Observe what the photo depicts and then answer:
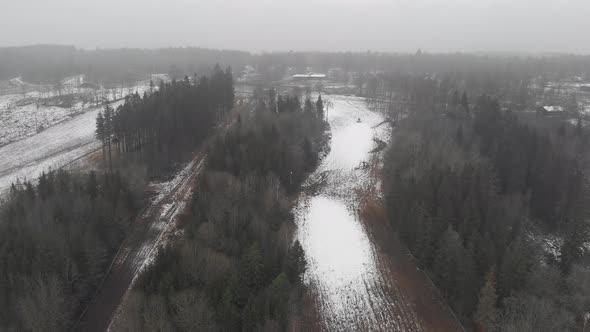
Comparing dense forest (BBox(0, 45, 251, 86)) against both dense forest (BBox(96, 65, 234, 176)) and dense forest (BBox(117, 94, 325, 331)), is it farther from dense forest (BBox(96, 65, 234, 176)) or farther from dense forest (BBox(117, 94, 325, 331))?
dense forest (BBox(117, 94, 325, 331))

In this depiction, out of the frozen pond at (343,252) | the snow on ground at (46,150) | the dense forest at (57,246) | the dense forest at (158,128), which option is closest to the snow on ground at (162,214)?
the dense forest at (57,246)

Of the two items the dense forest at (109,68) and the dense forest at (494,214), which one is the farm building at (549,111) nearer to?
the dense forest at (494,214)

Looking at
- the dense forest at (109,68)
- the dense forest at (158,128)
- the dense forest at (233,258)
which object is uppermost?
the dense forest at (109,68)

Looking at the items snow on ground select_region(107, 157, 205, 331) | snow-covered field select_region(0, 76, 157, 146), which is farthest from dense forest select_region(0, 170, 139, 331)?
snow-covered field select_region(0, 76, 157, 146)

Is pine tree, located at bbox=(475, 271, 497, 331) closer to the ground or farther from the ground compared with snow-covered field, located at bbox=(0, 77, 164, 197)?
closer to the ground

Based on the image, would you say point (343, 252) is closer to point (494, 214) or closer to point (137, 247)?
point (494, 214)

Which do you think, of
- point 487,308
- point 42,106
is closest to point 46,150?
point 42,106
